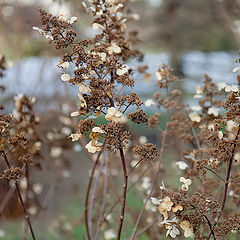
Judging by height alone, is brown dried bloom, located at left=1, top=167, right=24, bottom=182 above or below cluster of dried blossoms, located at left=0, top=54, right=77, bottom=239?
below

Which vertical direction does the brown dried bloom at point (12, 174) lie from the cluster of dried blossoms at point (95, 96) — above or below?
below

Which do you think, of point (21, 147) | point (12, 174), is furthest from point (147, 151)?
point (21, 147)

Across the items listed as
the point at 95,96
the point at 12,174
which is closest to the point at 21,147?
the point at 12,174

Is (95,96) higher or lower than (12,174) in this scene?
higher

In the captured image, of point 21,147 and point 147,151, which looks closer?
point 147,151

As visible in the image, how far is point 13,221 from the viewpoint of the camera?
10.6 feet

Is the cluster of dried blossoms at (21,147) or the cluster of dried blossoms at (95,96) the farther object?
the cluster of dried blossoms at (21,147)

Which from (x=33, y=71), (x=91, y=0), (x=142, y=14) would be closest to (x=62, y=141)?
(x=91, y=0)

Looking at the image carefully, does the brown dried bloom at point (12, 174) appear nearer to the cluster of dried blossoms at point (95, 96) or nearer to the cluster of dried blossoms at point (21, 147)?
the cluster of dried blossoms at point (21, 147)

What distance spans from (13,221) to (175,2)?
4.09 m

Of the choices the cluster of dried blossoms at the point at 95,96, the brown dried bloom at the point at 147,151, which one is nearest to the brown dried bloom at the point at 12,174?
the cluster of dried blossoms at the point at 95,96

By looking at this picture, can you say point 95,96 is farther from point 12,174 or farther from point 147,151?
point 12,174

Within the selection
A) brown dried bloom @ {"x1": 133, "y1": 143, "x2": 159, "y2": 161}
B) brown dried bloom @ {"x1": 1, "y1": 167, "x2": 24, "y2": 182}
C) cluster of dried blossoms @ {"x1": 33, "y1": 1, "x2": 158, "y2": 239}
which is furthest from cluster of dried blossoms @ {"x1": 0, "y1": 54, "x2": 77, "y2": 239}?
brown dried bloom @ {"x1": 133, "y1": 143, "x2": 159, "y2": 161}

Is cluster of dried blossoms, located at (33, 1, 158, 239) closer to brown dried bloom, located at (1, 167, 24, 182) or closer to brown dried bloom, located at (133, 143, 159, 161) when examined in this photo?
brown dried bloom, located at (133, 143, 159, 161)
